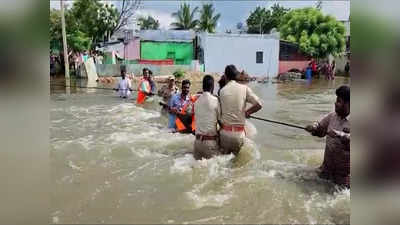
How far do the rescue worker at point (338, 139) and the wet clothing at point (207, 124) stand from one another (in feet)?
4.65

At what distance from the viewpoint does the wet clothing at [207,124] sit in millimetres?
5621

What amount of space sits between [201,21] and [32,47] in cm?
3854

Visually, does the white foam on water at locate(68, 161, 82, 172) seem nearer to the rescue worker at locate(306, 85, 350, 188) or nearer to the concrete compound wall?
the rescue worker at locate(306, 85, 350, 188)

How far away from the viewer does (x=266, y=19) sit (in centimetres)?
4884

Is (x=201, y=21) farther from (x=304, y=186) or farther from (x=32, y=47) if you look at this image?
(x=32, y=47)

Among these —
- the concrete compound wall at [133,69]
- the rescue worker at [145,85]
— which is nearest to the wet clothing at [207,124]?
the rescue worker at [145,85]

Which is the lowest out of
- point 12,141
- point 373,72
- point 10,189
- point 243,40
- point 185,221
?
point 185,221

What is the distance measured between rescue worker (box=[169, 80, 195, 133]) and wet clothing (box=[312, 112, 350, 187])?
3488 mm

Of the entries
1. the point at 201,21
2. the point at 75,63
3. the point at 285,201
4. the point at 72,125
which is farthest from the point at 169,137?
the point at 201,21

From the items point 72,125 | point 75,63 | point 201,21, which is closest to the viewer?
point 72,125

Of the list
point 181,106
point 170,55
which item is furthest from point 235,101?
point 170,55

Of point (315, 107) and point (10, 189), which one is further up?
point (10, 189)

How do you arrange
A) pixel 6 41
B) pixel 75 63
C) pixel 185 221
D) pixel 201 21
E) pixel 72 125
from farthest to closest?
Answer: 1. pixel 201 21
2. pixel 75 63
3. pixel 72 125
4. pixel 185 221
5. pixel 6 41

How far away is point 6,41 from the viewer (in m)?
0.84
